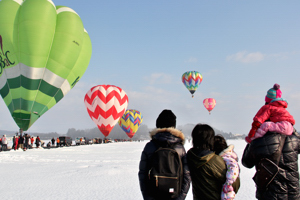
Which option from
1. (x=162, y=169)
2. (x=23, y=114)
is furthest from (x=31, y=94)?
(x=162, y=169)

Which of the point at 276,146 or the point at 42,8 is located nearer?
the point at 276,146

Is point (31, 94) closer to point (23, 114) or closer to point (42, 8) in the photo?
point (23, 114)

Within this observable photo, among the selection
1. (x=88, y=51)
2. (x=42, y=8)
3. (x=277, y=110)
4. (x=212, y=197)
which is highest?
(x=42, y=8)

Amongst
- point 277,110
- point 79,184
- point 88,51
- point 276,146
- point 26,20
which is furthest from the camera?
point 88,51

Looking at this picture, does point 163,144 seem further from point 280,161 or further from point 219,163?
point 280,161

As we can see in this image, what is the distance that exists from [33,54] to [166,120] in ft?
46.7

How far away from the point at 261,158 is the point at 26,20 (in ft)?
52.1

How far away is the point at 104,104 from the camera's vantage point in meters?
29.5

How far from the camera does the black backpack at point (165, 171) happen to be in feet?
8.81

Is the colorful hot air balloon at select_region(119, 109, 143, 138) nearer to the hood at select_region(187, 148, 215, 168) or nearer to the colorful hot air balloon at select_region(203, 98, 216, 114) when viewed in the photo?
the colorful hot air balloon at select_region(203, 98, 216, 114)

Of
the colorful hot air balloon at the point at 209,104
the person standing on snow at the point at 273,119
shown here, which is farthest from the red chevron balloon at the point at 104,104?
the person standing on snow at the point at 273,119

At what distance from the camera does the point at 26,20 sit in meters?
15.0

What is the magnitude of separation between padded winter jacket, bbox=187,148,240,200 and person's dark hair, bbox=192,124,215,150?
6 centimetres

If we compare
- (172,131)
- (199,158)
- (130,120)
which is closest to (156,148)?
(172,131)
